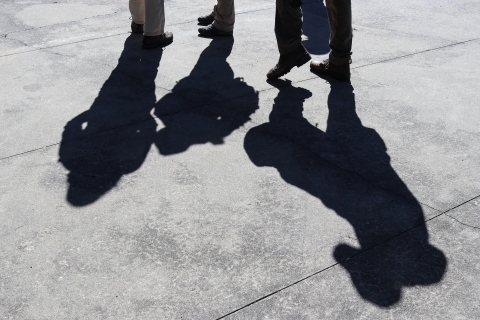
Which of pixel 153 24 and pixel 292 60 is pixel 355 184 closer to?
pixel 292 60

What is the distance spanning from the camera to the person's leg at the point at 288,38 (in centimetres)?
524

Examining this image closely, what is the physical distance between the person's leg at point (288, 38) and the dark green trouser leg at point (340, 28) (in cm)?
27

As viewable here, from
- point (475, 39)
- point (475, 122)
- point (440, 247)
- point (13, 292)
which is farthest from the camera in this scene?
point (475, 39)

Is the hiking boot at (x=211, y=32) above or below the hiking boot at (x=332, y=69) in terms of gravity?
below

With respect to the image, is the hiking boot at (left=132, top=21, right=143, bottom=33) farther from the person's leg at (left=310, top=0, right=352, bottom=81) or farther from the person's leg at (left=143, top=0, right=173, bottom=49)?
the person's leg at (left=310, top=0, right=352, bottom=81)

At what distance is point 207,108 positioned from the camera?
492 centimetres

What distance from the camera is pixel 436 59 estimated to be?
20.0 ft

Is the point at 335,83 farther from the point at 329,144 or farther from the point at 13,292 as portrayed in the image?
the point at 13,292

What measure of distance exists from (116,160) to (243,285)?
61.2 inches

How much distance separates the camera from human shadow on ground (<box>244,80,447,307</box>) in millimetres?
2971

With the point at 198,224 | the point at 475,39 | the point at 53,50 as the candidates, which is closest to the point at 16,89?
the point at 53,50

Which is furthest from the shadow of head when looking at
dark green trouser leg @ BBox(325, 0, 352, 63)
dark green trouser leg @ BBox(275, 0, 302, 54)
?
dark green trouser leg @ BBox(325, 0, 352, 63)

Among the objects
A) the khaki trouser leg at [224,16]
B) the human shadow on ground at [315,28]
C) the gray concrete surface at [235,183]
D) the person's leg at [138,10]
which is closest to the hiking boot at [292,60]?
the gray concrete surface at [235,183]

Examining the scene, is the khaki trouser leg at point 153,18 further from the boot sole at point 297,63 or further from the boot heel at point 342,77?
the boot heel at point 342,77
